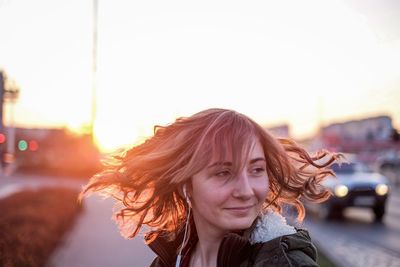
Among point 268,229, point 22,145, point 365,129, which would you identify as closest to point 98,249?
point 268,229

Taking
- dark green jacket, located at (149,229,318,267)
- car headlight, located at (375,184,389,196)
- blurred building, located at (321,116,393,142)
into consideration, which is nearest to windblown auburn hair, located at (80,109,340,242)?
dark green jacket, located at (149,229,318,267)

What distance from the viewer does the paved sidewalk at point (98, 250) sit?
8102 mm

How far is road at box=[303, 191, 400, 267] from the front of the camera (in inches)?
379

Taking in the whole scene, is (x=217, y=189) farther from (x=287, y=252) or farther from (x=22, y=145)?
(x=22, y=145)

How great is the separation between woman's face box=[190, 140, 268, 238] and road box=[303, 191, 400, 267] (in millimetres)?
7004

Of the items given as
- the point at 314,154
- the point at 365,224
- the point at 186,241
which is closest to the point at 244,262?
the point at 186,241

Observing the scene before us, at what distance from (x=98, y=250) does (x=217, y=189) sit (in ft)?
25.1

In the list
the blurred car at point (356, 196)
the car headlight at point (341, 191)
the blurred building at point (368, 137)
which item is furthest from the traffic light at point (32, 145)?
the blurred building at point (368, 137)

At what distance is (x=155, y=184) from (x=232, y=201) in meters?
0.51

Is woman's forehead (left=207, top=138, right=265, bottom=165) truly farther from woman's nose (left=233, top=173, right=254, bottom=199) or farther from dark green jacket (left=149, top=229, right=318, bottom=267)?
dark green jacket (left=149, top=229, right=318, bottom=267)

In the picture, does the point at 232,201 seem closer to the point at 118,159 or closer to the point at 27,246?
the point at 118,159

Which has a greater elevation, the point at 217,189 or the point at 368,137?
the point at 217,189

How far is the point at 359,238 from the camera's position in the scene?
12406 mm

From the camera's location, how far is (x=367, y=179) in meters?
16.4
